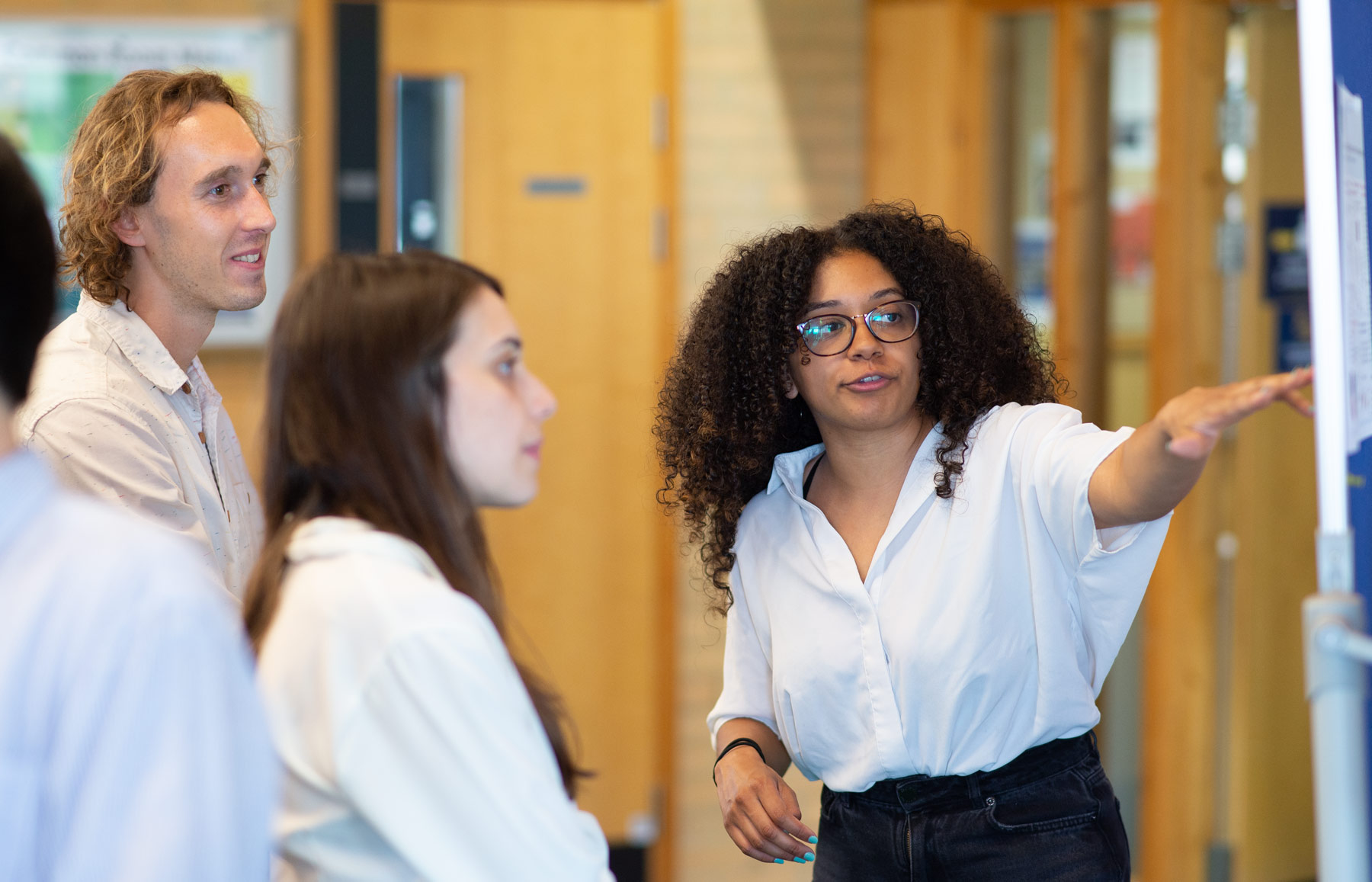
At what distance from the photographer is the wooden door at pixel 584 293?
396 centimetres

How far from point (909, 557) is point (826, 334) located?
1.22 feet

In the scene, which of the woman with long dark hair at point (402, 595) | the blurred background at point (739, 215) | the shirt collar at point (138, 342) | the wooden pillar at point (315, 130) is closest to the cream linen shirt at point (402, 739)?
the woman with long dark hair at point (402, 595)

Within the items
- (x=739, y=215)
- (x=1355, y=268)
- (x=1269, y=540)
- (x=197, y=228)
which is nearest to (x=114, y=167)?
(x=197, y=228)

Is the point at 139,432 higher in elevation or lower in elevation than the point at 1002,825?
higher

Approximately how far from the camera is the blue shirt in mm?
910

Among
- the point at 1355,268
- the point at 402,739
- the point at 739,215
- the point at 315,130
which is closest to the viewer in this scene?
the point at 402,739

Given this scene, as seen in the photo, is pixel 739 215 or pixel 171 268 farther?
pixel 739 215

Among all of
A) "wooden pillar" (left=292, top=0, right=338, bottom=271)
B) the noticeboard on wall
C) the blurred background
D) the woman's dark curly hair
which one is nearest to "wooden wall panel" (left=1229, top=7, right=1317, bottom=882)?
the blurred background

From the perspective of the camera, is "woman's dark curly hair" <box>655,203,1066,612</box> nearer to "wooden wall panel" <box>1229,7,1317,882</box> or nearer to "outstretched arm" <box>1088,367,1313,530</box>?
"outstretched arm" <box>1088,367,1313,530</box>

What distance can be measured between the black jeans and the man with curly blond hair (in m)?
0.99

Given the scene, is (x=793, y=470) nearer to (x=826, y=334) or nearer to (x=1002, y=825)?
(x=826, y=334)

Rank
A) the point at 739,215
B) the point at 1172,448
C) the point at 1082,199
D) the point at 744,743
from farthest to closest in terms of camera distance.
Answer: the point at 739,215
the point at 1082,199
the point at 744,743
the point at 1172,448

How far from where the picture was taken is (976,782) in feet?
5.88

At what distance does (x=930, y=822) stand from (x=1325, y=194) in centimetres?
100
